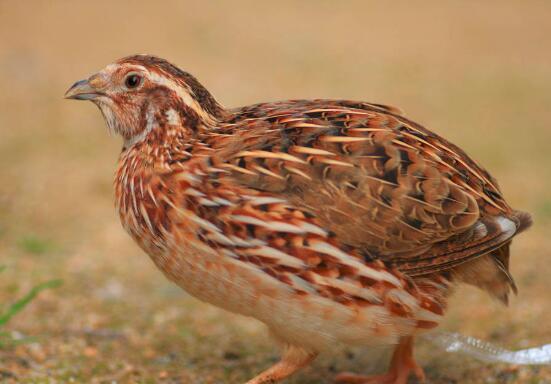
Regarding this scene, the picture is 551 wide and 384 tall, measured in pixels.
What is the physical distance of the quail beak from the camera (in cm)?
454

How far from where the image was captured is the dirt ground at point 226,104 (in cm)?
533

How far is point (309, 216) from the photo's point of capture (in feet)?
13.2

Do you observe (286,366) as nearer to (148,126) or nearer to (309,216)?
(309,216)

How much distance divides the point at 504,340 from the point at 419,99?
5.89 metres

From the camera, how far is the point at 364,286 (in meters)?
4.04

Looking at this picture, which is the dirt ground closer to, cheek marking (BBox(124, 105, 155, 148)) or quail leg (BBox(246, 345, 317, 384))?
quail leg (BBox(246, 345, 317, 384))

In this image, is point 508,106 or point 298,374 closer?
point 298,374

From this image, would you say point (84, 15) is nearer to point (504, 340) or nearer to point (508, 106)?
point (508, 106)

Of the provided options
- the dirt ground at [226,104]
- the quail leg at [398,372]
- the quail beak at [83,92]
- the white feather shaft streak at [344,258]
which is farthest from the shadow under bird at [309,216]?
the dirt ground at [226,104]

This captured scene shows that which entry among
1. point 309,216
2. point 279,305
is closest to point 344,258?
point 309,216

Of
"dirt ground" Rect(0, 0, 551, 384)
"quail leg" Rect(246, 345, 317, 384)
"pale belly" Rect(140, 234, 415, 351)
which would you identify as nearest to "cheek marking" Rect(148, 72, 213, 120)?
"pale belly" Rect(140, 234, 415, 351)

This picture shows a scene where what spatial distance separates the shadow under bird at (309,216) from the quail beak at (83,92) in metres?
0.24

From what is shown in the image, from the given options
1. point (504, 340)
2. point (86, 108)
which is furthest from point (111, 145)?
point (504, 340)

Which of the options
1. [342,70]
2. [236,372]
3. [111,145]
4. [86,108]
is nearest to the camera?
[236,372]
